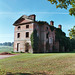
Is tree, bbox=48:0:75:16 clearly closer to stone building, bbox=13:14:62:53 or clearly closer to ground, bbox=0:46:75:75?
ground, bbox=0:46:75:75

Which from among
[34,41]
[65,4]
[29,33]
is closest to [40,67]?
[65,4]

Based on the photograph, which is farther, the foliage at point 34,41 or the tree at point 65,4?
the foliage at point 34,41

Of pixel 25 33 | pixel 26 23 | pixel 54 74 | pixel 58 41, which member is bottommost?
pixel 54 74

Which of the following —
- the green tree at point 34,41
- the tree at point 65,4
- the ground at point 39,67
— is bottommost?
the ground at point 39,67

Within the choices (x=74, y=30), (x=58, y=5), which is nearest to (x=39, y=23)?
(x=74, y=30)

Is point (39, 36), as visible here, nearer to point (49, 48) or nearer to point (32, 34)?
point (32, 34)

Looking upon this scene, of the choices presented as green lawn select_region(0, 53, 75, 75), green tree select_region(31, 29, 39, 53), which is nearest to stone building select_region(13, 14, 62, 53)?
green tree select_region(31, 29, 39, 53)

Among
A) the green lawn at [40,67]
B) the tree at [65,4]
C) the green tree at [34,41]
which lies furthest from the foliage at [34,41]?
the tree at [65,4]

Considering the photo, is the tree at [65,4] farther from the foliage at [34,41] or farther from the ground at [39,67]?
the foliage at [34,41]

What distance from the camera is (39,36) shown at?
30531 millimetres

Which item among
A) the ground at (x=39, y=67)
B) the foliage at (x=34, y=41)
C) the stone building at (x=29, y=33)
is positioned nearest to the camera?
the ground at (x=39, y=67)

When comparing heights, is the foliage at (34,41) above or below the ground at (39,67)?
above

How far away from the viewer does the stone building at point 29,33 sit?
29.3 metres

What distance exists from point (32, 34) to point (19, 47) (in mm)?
6290
